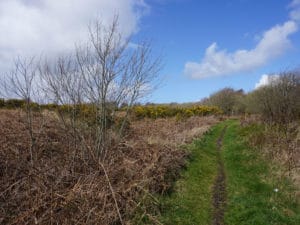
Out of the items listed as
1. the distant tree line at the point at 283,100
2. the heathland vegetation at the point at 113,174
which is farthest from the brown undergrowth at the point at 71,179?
the distant tree line at the point at 283,100

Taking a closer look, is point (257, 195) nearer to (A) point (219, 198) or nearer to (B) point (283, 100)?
(A) point (219, 198)

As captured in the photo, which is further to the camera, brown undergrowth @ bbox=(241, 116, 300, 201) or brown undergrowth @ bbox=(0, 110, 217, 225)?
brown undergrowth @ bbox=(241, 116, 300, 201)

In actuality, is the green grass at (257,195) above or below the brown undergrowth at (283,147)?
below

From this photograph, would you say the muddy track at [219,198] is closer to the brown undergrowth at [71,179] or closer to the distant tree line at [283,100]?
the brown undergrowth at [71,179]

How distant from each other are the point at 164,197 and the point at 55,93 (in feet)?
14.5

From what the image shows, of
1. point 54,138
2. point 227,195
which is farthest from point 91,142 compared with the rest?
point 227,195

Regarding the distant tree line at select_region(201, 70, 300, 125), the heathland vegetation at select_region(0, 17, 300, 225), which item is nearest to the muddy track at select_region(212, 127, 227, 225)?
the heathland vegetation at select_region(0, 17, 300, 225)

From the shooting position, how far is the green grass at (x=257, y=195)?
8.88 metres

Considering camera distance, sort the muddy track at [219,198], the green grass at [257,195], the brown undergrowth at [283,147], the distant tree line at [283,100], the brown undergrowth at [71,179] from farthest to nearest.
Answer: the distant tree line at [283,100], the brown undergrowth at [283,147], the muddy track at [219,198], the green grass at [257,195], the brown undergrowth at [71,179]

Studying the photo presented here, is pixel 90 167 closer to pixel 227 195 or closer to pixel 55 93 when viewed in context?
pixel 55 93

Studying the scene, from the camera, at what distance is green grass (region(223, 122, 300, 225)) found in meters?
8.88

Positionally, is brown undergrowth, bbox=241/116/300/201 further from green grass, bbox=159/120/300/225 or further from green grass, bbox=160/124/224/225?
green grass, bbox=160/124/224/225

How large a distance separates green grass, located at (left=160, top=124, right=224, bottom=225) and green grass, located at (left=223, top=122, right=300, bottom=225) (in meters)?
0.60

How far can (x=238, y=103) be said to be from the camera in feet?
219
